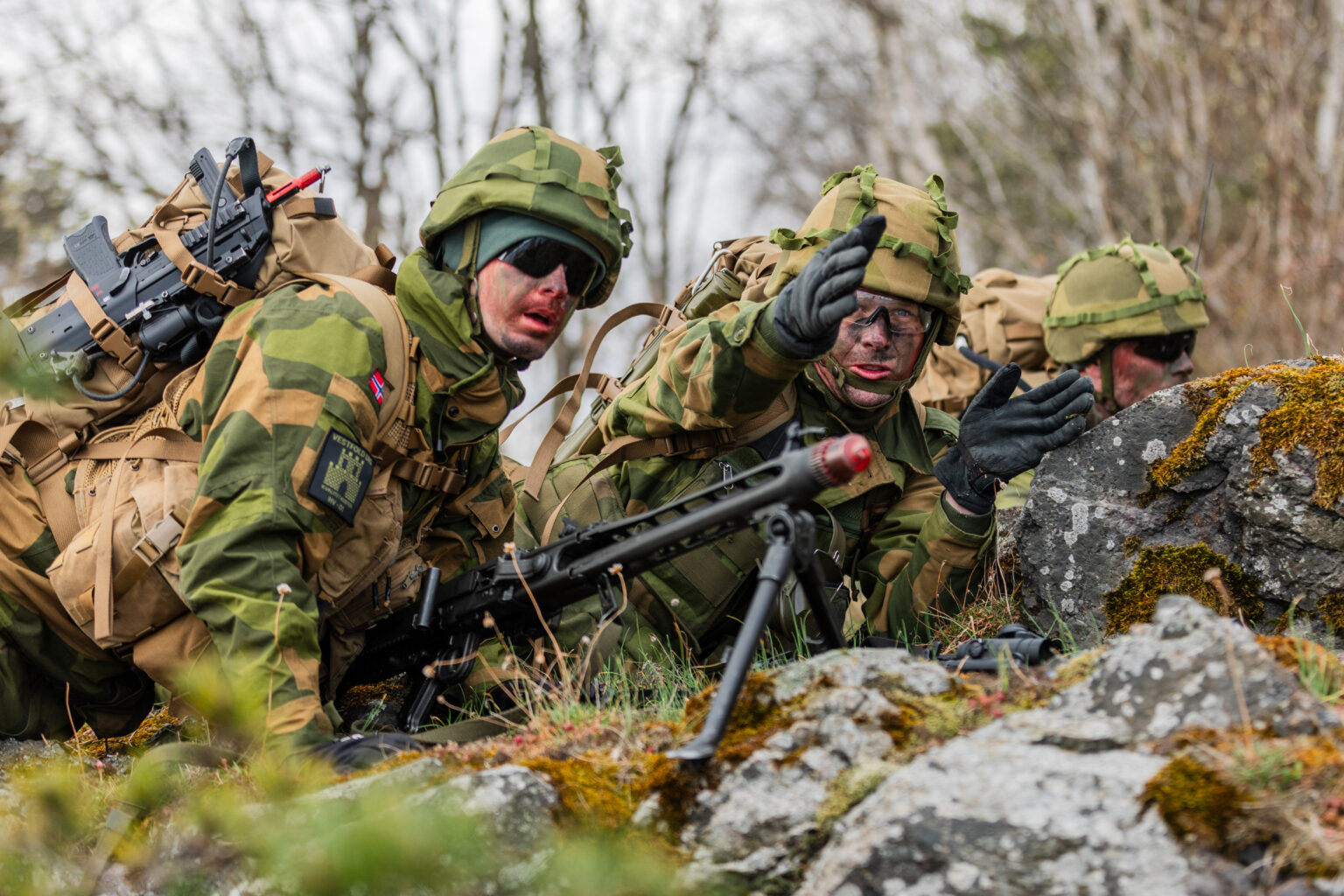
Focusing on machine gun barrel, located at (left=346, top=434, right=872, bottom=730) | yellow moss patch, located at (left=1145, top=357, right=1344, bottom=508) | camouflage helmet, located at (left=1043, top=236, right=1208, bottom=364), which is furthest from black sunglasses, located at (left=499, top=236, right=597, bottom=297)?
camouflage helmet, located at (left=1043, top=236, right=1208, bottom=364)

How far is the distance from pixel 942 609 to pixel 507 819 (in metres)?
2.82

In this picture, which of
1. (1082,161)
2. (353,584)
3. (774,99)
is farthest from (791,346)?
(774,99)

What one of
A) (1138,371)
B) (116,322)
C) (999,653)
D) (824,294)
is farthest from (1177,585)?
(116,322)

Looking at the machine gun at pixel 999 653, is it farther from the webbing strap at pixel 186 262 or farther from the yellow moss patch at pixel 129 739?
the yellow moss patch at pixel 129 739

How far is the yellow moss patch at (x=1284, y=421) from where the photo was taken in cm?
390

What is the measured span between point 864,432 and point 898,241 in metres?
0.88

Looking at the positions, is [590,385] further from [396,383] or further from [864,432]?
[396,383]

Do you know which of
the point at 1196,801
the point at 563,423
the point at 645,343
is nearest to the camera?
the point at 1196,801

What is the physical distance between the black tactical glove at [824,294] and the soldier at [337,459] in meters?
0.84

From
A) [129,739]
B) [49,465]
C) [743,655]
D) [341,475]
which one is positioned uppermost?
[49,465]

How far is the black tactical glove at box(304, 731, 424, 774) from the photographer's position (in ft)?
10.6

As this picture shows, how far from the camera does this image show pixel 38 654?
4.30 m

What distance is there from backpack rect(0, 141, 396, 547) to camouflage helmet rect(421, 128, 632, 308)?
1.60 feet

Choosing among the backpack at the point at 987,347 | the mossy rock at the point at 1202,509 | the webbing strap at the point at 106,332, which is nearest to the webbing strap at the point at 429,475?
the webbing strap at the point at 106,332
